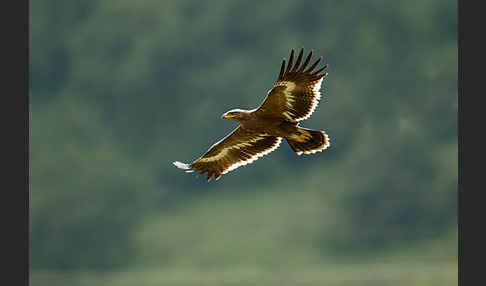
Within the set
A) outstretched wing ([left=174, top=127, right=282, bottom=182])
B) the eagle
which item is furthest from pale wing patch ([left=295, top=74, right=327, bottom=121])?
outstretched wing ([left=174, top=127, right=282, bottom=182])

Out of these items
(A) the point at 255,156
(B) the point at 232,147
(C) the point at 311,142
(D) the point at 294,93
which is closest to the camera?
(D) the point at 294,93

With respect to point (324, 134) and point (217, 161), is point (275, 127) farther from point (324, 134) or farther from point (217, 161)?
point (217, 161)

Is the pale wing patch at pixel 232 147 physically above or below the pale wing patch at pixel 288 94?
below

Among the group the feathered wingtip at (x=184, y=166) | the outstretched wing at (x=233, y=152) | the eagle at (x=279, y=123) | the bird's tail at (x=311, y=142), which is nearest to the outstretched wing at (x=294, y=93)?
the eagle at (x=279, y=123)

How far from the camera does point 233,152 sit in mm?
10062

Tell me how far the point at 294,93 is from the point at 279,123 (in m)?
0.51

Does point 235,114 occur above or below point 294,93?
below

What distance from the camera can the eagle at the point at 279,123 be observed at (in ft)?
28.8

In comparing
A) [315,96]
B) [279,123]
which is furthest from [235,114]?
[315,96]

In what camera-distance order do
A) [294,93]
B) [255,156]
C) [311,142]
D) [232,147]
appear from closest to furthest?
1. [294,93]
2. [311,142]
3. [255,156]
4. [232,147]

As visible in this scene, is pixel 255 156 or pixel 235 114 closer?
pixel 235 114

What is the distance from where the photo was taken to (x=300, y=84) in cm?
880

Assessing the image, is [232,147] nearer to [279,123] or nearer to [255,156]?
[255,156]

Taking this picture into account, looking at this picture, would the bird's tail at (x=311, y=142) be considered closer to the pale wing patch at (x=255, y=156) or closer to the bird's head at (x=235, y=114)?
the pale wing patch at (x=255, y=156)
